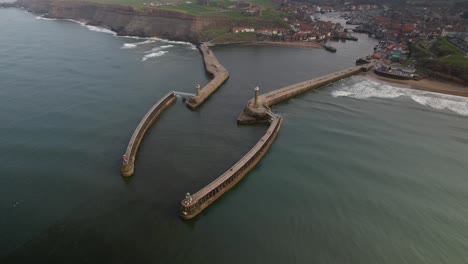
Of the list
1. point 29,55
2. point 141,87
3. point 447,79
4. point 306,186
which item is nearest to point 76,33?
point 29,55

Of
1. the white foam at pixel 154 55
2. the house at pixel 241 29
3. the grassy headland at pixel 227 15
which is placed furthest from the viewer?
the house at pixel 241 29

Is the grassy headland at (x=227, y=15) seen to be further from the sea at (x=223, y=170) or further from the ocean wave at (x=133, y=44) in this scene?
the sea at (x=223, y=170)

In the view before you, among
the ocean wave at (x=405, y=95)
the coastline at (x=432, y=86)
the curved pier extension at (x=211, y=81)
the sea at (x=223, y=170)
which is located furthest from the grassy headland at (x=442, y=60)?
the curved pier extension at (x=211, y=81)

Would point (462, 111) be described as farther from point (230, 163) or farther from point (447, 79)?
point (230, 163)

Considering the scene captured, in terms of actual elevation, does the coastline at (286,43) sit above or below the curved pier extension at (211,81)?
above

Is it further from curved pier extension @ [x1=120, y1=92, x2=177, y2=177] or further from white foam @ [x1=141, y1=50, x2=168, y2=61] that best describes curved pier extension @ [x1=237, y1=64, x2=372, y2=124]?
white foam @ [x1=141, y1=50, x2=168, y2=61]

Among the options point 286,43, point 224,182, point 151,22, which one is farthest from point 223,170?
point 151,22
